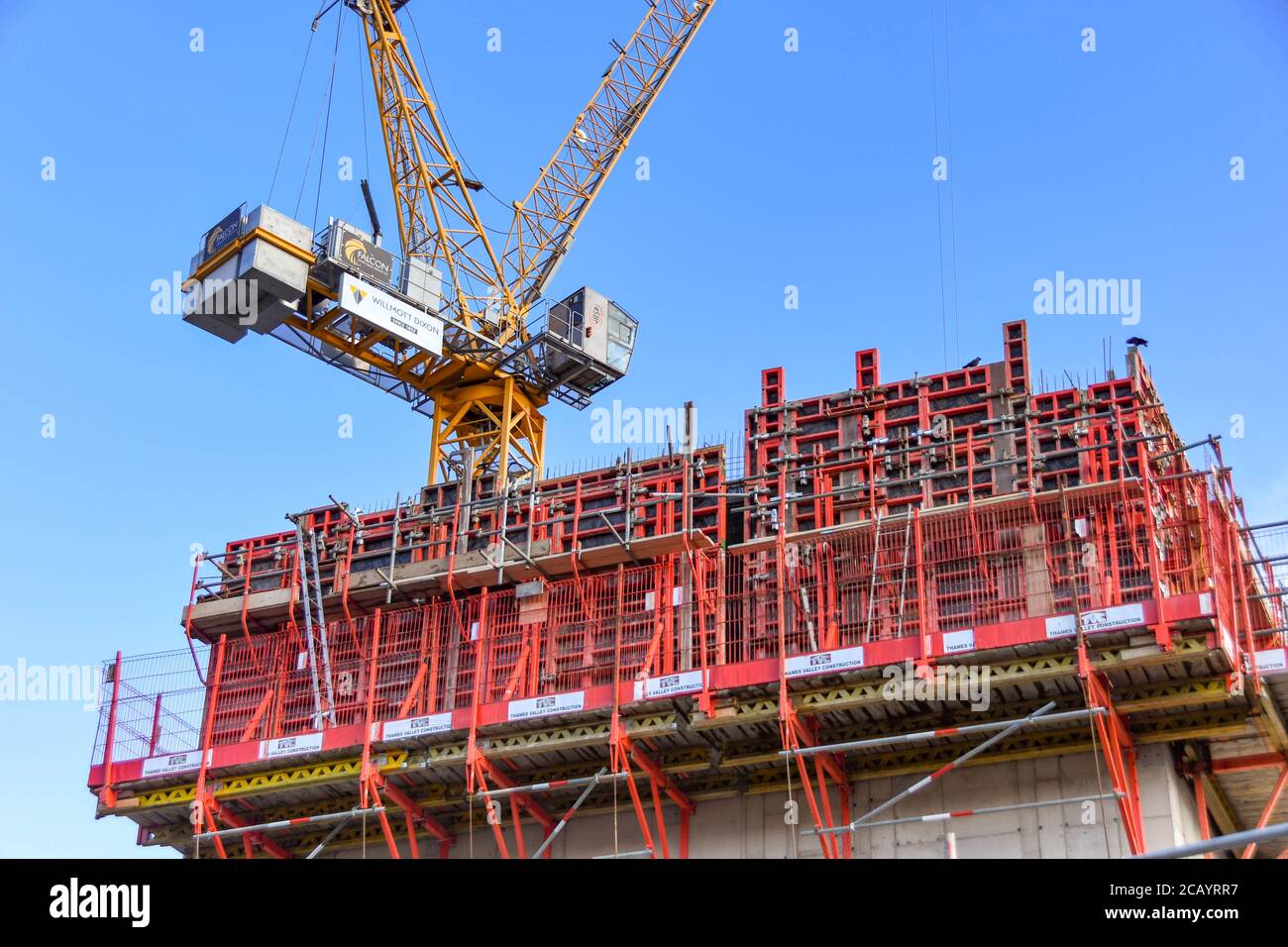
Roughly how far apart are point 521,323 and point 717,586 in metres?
30.0

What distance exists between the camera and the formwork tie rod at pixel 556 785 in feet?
128

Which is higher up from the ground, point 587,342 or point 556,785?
point 587,342

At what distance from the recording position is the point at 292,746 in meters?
42.9

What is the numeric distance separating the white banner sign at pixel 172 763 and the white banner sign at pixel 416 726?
598 cm

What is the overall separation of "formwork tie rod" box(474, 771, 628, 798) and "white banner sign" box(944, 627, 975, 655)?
8154 millimetres

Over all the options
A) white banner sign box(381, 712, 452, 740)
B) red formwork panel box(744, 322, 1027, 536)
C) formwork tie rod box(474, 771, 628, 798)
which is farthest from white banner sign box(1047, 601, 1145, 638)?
A: white banner sign box(381, 712, 452, 740)

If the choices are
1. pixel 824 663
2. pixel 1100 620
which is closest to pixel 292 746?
pixel 824 663

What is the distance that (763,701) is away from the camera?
38.2 meters

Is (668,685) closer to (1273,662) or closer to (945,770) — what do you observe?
(945,770)

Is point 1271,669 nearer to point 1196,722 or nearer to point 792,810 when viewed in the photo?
point 1196,722

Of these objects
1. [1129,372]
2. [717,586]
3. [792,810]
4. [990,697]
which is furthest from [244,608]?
[1129,372]

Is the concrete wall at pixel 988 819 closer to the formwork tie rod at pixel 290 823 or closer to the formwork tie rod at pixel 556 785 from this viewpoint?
the formwork tie rod at pixel 556 785

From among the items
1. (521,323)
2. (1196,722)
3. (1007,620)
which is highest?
(521,323)

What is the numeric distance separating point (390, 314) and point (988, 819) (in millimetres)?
29278
